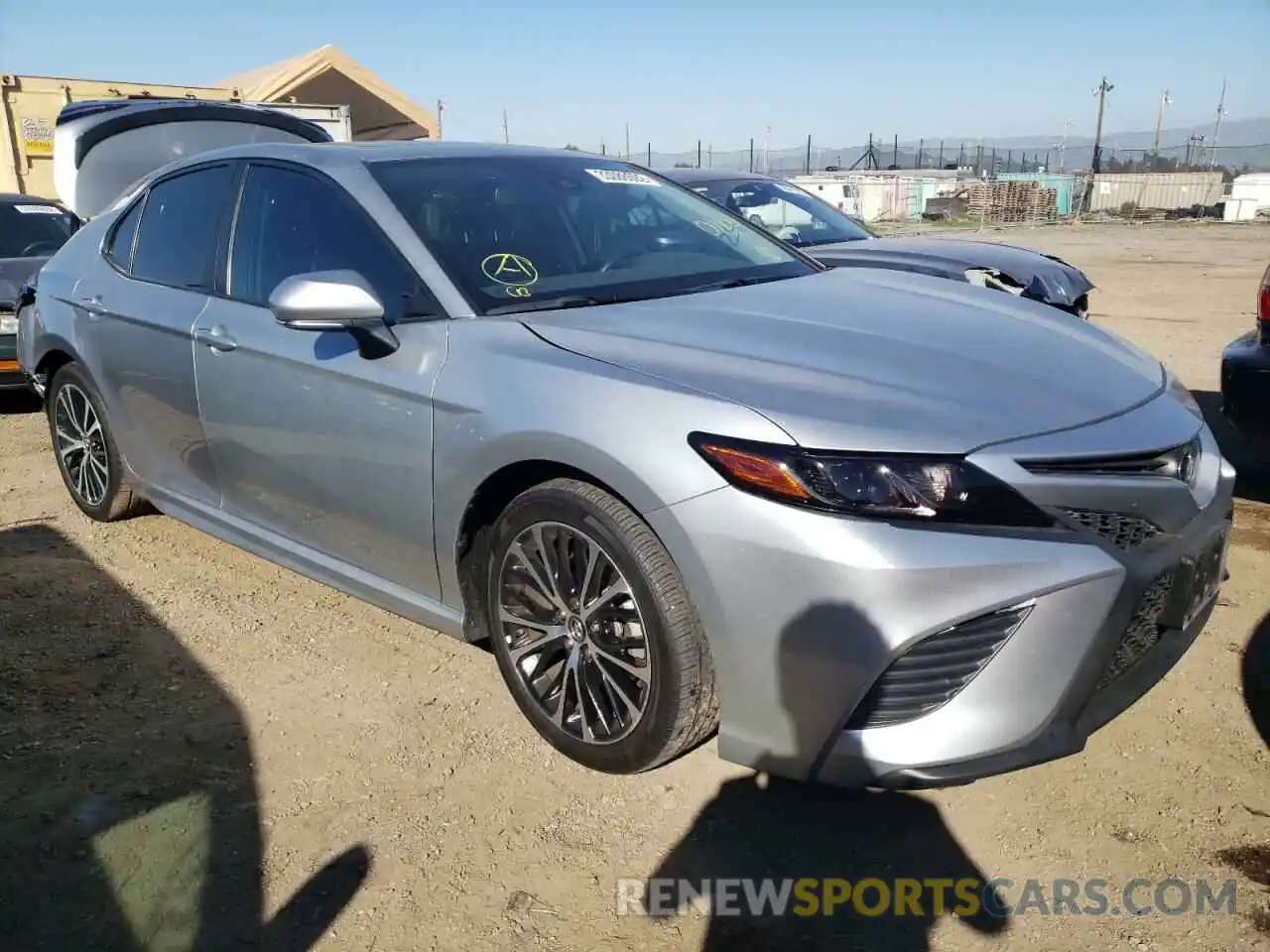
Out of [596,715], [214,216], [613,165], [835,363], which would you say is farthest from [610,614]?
[214,216]

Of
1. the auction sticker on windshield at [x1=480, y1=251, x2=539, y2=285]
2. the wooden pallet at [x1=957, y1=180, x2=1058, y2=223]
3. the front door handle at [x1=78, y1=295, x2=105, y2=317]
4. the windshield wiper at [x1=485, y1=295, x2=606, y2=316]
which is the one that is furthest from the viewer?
the wooden pallet at [x1=957, y1=180, x2=1058, y2=223]

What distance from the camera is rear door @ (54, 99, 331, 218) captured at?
7.33 m

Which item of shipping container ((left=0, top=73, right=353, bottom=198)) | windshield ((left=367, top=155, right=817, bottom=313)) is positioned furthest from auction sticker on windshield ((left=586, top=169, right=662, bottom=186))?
shipping container ((left=0, top=73, right=353, bottom=198))

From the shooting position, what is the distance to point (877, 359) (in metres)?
2.57

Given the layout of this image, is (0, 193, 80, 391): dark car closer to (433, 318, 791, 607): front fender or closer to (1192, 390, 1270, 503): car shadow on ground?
(433, 318, 791, 607): front fender

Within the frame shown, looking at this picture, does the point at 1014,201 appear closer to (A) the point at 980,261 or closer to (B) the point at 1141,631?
(A) the point at 980,261

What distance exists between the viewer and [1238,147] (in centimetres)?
4712

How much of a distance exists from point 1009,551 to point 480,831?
1.41 metres

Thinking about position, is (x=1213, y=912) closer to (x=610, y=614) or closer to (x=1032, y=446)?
(x=1032, y=446)

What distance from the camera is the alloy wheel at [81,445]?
461 cm

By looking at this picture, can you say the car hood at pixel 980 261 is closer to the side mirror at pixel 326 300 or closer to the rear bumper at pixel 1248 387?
the rear bumper at pixel 1248 387

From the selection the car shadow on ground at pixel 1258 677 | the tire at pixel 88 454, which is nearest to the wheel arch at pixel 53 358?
the tire at pixel 88 454

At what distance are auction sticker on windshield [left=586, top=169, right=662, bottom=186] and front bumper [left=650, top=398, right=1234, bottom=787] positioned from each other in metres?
1.87

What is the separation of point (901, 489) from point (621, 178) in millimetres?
2135
